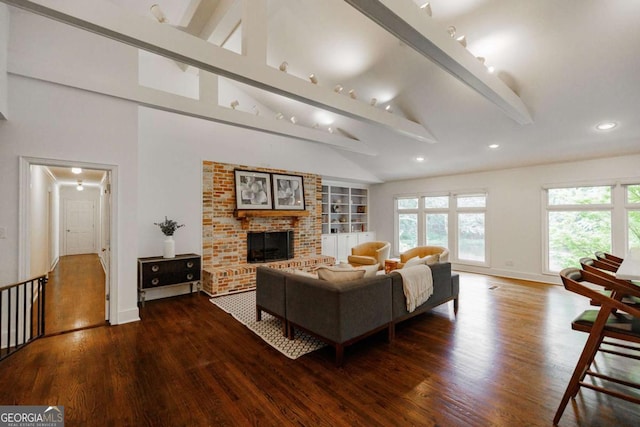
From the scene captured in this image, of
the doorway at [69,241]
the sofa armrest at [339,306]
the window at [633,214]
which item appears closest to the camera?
the sofa armrest at [339,306]

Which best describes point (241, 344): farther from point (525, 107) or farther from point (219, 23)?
point (525, 107)

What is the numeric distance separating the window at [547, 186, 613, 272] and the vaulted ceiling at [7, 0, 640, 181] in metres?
0.75

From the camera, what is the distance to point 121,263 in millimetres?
3518

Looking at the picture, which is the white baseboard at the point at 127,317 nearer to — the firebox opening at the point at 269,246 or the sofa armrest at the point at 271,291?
the sofa armrest at the point at 271,291

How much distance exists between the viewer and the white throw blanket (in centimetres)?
313

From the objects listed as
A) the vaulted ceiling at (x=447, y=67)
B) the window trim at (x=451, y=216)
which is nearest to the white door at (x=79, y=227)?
the vaulted ceiling at (x=447, y=67)

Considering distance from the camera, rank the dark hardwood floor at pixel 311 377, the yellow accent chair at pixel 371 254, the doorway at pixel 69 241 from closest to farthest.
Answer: the dark hardwood floor at pixel 311 377 < the doorway at pixel 69 241 < the yellow accent chair at pixel 371 254

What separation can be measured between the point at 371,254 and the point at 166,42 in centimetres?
544

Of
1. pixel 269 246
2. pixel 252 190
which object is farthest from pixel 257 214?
pixel 269 246

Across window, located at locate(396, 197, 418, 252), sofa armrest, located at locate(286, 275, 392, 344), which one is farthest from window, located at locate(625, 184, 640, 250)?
sofa armrest, located at locate(286, 275, 392, 344)

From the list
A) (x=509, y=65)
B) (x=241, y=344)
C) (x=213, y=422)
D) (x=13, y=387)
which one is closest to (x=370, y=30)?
(x=509, y=65)

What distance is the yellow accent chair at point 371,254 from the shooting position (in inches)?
234

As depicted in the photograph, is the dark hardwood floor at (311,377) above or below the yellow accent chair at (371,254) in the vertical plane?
below

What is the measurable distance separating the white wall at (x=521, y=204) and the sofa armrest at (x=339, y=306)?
4532 millimetres
